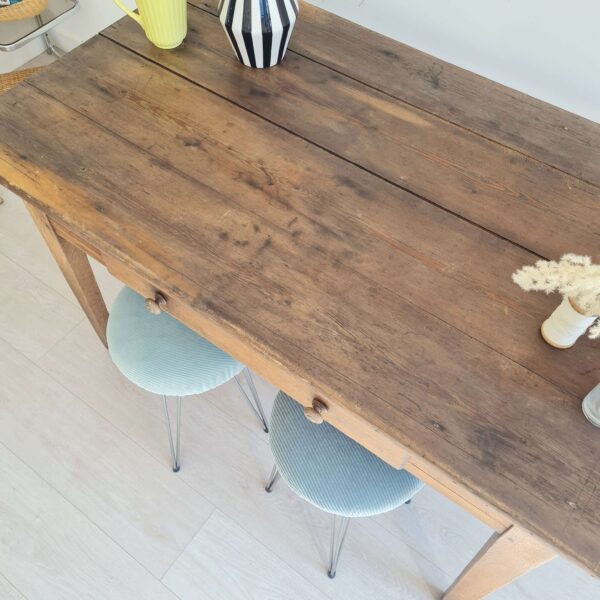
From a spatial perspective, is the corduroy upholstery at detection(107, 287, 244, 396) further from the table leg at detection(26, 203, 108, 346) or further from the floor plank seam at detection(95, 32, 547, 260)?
the floor plank seam at detection(95, 32, 547, 260)

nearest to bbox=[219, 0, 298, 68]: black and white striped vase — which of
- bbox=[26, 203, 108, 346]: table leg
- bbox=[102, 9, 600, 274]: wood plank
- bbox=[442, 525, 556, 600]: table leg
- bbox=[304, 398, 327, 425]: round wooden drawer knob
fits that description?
bbox=[102, 9, 600, 274]: wood plank

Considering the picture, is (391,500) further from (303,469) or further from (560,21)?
(560,21)

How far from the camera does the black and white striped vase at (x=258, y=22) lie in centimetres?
107

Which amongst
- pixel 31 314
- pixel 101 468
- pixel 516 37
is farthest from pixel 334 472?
pixel 31 314

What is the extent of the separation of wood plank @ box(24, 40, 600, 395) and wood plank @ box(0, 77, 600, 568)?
12 mm

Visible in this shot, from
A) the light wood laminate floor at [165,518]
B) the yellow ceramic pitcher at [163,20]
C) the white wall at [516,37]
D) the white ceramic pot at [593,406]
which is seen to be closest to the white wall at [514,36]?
the white wall at [516,37]

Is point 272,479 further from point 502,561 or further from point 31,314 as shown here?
point 31,314

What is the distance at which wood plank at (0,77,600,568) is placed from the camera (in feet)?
2.54

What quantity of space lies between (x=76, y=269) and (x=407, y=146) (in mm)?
803

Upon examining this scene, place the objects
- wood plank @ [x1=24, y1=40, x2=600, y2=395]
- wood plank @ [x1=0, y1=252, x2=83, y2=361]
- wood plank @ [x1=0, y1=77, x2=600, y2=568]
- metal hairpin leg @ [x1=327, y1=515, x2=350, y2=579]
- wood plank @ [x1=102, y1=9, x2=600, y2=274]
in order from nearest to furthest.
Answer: wood plank @ [x1=0, y1=77, x2=600, y2=568] → wood plank @ [x1=24, y1=40, x2=600, y2=395] → wood plank @ [x1=102, y1=9, x2=600, y2=274] → metal hairpin leg @ [x1=327, y1=515, x2=350, y2=579] → wood plank @ [x1=0, y1=252, x2=83, y2=361]

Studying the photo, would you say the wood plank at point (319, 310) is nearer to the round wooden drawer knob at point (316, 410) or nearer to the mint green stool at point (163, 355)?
the round wooden drawer knob at point (316, 410)

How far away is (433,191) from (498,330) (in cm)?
29

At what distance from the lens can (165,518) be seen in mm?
1435

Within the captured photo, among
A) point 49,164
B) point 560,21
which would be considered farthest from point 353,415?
point 560,21
